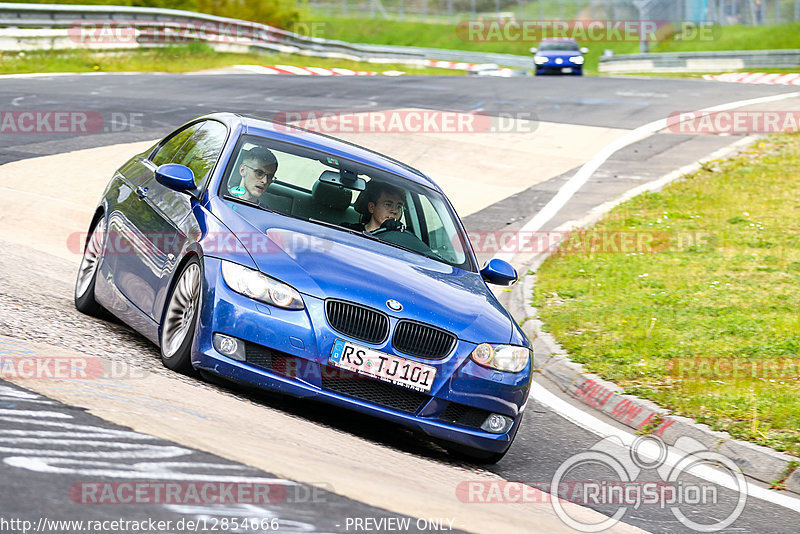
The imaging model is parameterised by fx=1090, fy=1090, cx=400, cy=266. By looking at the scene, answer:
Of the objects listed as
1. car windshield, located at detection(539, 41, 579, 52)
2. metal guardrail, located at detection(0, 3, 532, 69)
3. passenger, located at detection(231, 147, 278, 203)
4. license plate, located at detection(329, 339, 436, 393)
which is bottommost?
license plate, located at detection(329, 339, 436, 393)

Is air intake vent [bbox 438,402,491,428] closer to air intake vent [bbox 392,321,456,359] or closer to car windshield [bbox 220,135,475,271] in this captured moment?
air intake vent [bbox 392,321,456,359]

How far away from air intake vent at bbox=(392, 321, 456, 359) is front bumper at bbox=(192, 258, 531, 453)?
0.13 feet

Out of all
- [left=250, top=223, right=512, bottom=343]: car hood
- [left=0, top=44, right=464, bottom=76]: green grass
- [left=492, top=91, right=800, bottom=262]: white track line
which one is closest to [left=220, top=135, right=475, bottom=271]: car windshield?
[left=250, top=223, right=512, bottom=343]: car hood

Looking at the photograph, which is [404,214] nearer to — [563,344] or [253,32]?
[563,344]

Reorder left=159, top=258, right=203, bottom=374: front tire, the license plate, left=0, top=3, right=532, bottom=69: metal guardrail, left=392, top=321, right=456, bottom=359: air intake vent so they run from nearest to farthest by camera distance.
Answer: the license plate
left=392, top=321, right=456, bottom=359: air intake vent
left=159, top=258, right=203, bottom=374: front tire
left=0, top=3, right=532, bottom=69: metal guardrail

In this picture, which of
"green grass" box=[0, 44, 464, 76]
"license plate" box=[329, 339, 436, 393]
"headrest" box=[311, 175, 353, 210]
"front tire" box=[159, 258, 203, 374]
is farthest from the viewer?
"green grass" box=[0, 44, 464, 76]

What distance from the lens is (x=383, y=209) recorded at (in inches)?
284

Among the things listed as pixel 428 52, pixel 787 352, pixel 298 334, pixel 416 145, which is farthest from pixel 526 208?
pixel 428 52

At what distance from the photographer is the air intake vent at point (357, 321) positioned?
572 cm

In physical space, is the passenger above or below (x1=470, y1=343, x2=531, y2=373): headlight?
above

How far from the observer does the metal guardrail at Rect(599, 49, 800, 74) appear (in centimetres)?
4150

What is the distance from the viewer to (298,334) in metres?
5.68

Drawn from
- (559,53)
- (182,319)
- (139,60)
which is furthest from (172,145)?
(559,53)

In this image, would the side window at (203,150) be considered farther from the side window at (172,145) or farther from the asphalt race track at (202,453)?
the asphalt race track at (202,453)
